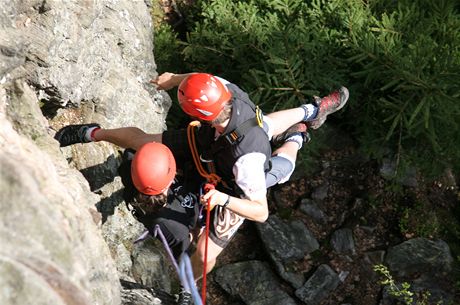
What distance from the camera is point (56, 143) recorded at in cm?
480

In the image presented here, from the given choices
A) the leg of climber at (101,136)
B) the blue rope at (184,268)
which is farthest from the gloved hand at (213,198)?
the leg of climber at (101,136)

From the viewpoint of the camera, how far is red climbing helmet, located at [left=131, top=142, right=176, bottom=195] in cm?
453

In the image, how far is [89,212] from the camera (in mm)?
4238

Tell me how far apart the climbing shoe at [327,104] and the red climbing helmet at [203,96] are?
8.13 ft

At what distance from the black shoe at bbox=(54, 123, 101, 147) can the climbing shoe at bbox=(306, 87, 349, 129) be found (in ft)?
10.2

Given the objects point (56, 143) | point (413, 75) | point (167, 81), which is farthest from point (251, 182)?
point (413, 75)

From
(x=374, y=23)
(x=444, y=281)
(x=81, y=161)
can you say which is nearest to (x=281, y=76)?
(x=374, y=23)

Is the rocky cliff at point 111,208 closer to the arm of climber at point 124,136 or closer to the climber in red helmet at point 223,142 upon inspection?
the arm of climber at point 124,136

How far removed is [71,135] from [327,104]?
11.6 feet

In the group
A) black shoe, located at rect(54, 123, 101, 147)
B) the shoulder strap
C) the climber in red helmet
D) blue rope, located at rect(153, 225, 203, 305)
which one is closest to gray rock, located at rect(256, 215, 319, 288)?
the climber in red helmet

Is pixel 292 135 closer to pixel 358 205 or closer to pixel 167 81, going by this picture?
pixel 167 81

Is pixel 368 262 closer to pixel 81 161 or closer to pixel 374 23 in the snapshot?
pixel 374 23

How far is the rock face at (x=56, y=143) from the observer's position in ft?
10.4

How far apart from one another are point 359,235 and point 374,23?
4.26m
